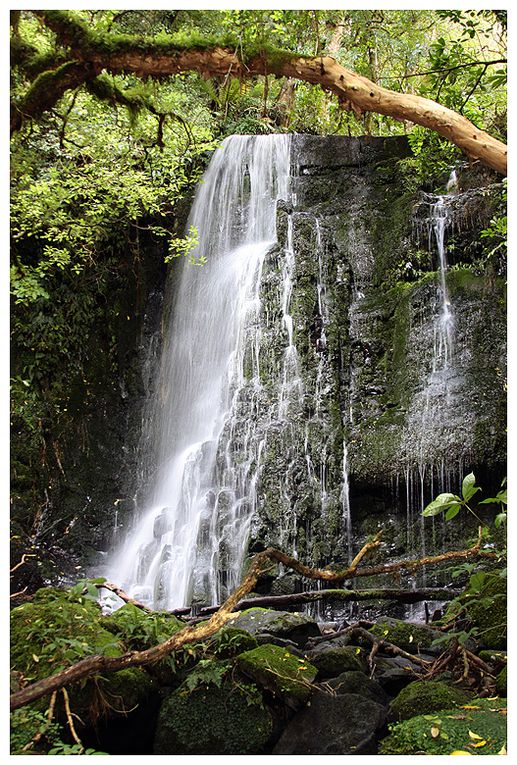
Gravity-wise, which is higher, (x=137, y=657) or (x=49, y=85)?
(x=49, y=85)

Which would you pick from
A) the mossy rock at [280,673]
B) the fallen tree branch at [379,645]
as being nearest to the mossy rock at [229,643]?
the mossy rock at [280,673]

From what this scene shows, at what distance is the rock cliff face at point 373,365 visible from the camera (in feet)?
27.2

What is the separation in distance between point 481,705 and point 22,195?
22.3ft

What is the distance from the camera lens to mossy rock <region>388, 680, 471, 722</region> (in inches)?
148

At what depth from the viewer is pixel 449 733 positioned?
134 inches

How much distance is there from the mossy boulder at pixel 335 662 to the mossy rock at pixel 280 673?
1.30 ft

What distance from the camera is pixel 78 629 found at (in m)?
3.95

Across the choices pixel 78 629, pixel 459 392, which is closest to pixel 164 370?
pixel 459 392

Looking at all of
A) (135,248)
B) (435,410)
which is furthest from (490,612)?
(135,248)

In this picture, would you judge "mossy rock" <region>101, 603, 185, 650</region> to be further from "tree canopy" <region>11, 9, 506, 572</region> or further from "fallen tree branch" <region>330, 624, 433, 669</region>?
"tree canopy" <region>11, 9, 506, 572</region>

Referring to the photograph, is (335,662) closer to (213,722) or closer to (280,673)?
(280,673)

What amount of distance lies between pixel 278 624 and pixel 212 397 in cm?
485

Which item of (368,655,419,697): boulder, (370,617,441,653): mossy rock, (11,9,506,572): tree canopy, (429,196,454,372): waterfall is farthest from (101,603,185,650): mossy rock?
(429,196,454,372): waterfall

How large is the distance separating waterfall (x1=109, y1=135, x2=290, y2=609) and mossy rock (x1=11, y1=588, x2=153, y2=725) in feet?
12.2
